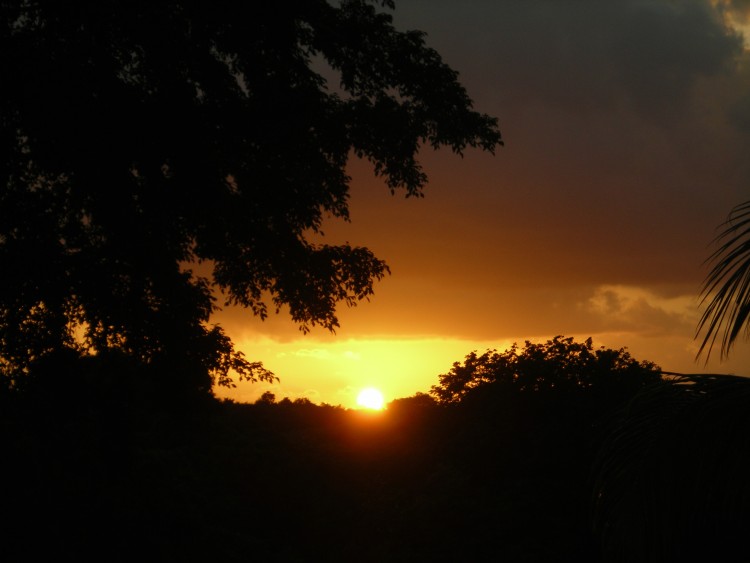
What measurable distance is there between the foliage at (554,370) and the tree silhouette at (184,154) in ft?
42.4

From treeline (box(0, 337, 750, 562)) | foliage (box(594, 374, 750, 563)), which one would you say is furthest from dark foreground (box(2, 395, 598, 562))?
foliage (box(594, 374, 750, 563))

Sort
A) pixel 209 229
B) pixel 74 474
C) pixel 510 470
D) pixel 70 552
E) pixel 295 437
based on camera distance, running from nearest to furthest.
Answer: pixel 209 229 < pixel 70 552 < pixel 74 474 < pixel 510 470 < pixel 295 437

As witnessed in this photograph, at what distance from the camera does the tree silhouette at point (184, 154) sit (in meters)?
10.8

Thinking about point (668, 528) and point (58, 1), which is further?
point (58, 1)

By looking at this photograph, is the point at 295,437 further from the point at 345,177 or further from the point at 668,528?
the point at 668,528

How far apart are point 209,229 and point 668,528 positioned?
29.6 ft

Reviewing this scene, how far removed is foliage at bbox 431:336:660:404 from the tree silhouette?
12935 millimetres

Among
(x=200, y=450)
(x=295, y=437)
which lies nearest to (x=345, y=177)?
(x=200, y=450)

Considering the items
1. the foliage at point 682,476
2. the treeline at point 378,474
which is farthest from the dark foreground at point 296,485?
the foliage at point 682,476

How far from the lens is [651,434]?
5184 millimetres

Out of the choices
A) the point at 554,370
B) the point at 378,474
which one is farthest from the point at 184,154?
the point at 378,474

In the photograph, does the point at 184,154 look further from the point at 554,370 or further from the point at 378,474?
the point at 378,474

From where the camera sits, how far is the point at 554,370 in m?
25.2

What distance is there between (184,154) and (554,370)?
16.8 metres
